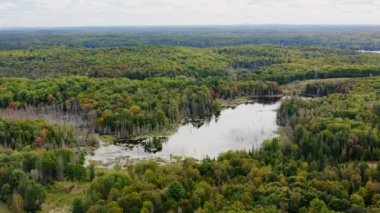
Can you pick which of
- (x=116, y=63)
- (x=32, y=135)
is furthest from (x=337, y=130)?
(x=116, y=63)

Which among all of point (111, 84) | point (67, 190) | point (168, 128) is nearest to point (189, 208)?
point (67, 190)

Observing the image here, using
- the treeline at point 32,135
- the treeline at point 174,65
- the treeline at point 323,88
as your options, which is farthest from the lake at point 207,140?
the treeline at point 174,65

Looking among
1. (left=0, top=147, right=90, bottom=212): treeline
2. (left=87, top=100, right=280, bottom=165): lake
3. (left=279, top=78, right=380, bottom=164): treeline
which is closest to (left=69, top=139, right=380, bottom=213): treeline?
(left=0, top=147, right=90, bottom=212): treeline

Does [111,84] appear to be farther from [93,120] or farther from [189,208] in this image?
[189,208]

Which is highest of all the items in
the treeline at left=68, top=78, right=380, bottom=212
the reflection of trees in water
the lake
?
the treeline at left=68, top=78, right=380, bottom=212

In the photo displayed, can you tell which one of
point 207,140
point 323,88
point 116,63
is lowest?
point 207,140

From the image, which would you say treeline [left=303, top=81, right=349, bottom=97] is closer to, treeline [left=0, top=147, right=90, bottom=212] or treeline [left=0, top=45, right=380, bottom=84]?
treeline [left=0, top=45, right=380, bottom=84]

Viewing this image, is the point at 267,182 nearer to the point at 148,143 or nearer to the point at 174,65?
the point at 148,143
